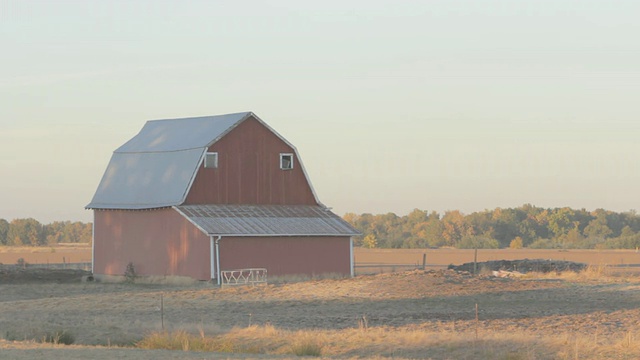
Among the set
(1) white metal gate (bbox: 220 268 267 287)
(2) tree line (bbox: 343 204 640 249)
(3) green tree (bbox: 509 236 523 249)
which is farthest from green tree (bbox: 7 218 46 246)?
(1) white metal gate (bbox: 220 268 267 287)

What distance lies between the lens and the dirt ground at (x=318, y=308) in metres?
32.6

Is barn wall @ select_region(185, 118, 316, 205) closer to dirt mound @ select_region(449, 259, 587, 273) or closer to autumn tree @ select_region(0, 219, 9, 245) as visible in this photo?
dirt mound @ select_region(449, 259, 587, 273)

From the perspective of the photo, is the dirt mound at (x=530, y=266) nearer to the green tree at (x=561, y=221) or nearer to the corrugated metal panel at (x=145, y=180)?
the corrugated metal panel at (x=145, y=180)

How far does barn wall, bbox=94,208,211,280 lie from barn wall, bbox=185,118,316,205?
1.86 m

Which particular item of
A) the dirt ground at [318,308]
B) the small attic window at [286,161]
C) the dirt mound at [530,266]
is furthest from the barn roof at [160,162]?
the dirt mound at [530,266]

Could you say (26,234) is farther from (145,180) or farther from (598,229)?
(145,180)

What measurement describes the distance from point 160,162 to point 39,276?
873cm

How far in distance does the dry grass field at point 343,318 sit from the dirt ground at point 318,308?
47 millimetres

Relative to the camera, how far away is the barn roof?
5556cm

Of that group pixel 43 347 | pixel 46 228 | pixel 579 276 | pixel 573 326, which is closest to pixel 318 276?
pixel 579 276

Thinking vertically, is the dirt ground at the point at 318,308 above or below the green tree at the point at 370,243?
below

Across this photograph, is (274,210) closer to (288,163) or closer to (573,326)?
(288,163)

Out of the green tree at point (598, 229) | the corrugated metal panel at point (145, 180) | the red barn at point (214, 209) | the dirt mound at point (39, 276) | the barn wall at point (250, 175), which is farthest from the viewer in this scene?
the green tree at point (598, 229)

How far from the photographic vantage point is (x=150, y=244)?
5509 cm
